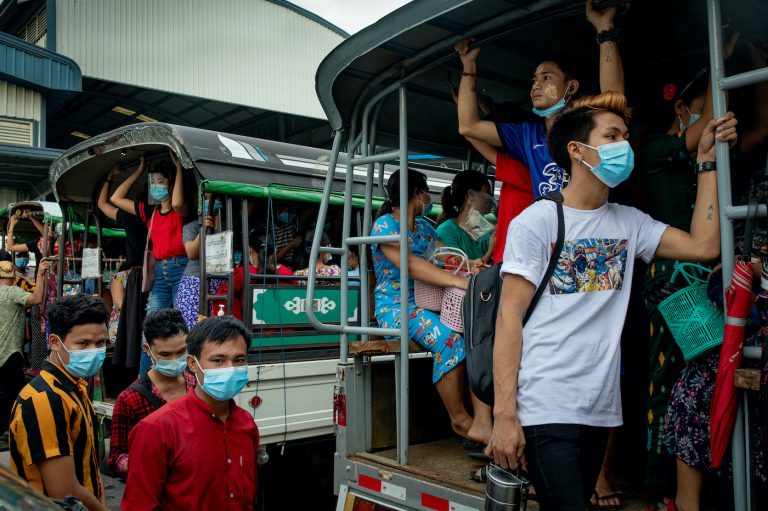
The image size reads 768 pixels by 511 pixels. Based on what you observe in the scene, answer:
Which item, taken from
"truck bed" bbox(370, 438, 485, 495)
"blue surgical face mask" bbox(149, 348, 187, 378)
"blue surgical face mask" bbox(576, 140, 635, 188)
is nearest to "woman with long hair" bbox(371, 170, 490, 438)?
"truck bed" bbox(370, 438, 485, 495)

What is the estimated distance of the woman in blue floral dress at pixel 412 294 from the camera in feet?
11.5

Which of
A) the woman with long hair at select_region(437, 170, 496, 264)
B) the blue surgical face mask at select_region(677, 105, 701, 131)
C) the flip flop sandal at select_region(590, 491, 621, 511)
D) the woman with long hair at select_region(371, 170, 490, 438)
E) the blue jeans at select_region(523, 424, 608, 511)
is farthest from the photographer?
the woman with long hair at select_region(437, 170, 496, 264)

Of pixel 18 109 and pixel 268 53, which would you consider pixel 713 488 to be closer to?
pixel 18 109

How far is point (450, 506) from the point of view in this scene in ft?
9.42

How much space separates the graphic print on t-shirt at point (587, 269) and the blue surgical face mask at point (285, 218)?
4625 millimetres

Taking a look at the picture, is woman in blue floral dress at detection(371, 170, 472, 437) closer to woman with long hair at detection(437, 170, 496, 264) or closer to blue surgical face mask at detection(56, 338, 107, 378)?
woman with long hair at detection(437, 170, 496, 264)

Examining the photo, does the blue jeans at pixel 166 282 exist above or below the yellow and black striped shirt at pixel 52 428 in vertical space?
above

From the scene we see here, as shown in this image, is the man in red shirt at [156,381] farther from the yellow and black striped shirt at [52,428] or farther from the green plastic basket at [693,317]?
the green plastic basket at [693,317]

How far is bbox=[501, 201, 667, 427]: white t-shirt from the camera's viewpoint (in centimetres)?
204

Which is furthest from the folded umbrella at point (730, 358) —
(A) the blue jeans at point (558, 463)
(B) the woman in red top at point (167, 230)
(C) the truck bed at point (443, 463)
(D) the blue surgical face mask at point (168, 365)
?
(B) the woman in red top at point (167, 230)

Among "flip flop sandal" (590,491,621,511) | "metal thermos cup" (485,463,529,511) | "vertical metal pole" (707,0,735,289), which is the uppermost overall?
"vertical metal pole" (707,0,735,289)

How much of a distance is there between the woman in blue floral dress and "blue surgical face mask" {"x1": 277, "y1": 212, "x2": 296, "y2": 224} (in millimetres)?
2724

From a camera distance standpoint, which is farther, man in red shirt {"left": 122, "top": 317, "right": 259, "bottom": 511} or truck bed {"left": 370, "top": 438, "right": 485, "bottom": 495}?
truck bed {"left": 370, "top": 438, "right": 485, "bottom": 495}

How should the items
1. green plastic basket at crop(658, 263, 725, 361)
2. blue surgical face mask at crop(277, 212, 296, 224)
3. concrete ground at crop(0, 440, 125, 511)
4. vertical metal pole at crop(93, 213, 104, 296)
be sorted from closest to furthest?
green plastic basket at crop(658, 263, 725, 361)
concrete ground at crop(0, 440, 125, 511)
blue surgical face mask at crop(277, 212, 296, 224)
vertical metal pole at crop(93, 213, 104, 296)
